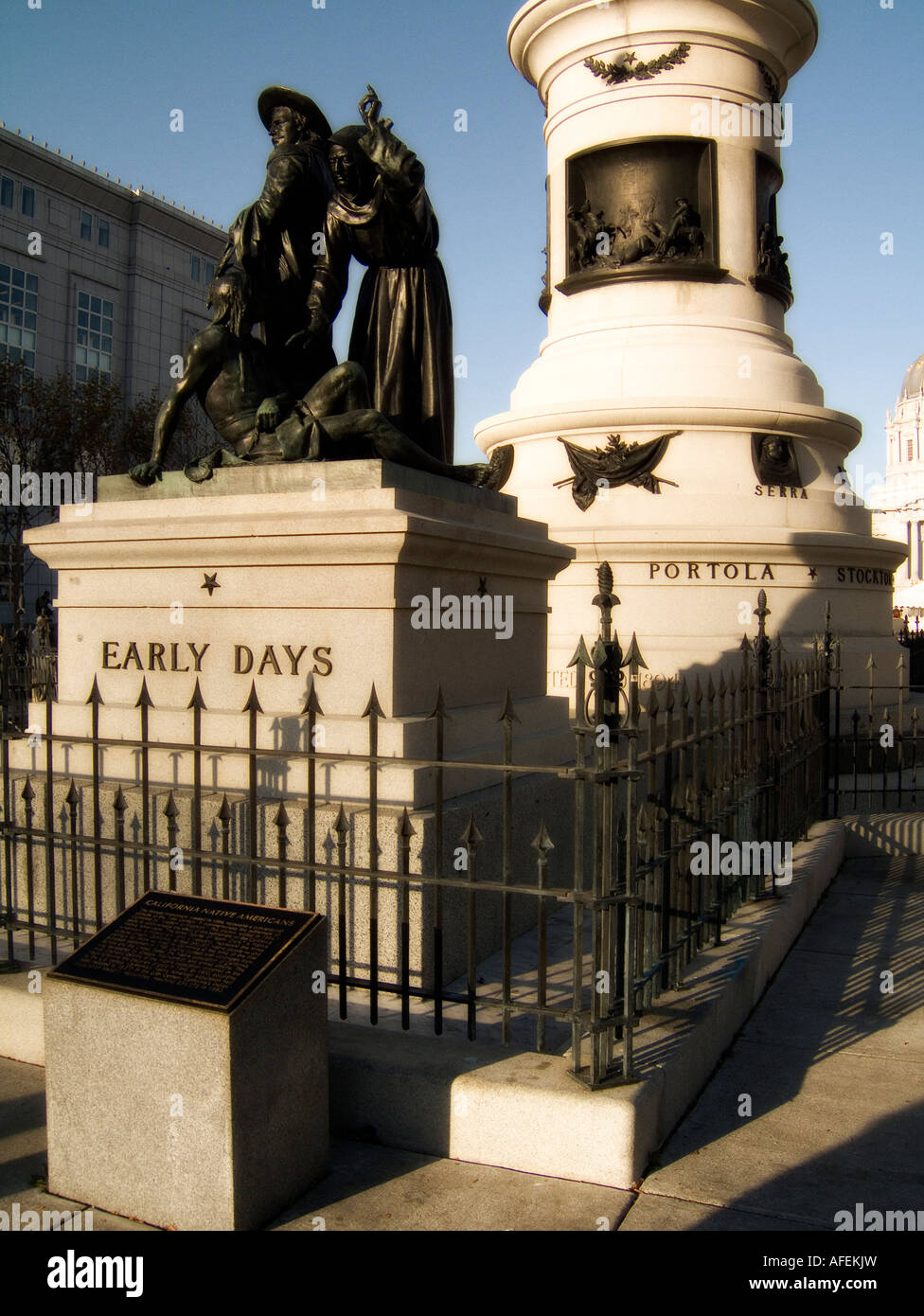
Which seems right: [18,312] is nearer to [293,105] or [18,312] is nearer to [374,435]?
[293,105]

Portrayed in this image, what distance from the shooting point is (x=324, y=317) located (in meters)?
7.12

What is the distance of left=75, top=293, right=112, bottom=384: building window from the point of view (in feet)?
141

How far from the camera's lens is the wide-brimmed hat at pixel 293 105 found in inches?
278

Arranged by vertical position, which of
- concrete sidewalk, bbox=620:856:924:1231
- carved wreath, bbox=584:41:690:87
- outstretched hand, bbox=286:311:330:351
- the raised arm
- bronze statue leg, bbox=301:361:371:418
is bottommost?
concrete sidewalk, bbox=620:856:924:1231

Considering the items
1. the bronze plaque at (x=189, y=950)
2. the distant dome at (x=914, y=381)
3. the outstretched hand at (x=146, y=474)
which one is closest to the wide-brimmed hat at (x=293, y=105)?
the outstretched hand at (x=146, y=474)

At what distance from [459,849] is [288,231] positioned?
4308mm

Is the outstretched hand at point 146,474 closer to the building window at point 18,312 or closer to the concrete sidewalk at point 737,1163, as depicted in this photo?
the concrete sidewalk at point 737,1163

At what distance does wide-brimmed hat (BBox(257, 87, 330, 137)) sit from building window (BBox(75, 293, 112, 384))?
3796 centimetres

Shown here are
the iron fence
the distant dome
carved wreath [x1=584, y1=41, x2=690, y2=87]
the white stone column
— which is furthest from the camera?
the distant dome

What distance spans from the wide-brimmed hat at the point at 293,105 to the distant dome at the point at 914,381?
Result: 14666cm

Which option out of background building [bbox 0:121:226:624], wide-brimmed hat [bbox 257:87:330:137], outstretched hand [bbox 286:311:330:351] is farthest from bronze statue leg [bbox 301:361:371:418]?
background building [bbox 0:121:226:624]

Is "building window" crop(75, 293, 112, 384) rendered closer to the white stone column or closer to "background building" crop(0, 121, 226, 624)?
"background building" crop(0, 121, 226, 624)
